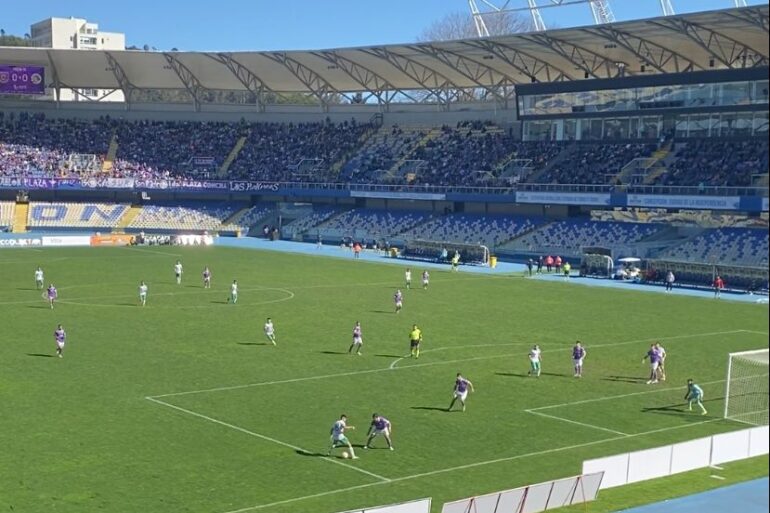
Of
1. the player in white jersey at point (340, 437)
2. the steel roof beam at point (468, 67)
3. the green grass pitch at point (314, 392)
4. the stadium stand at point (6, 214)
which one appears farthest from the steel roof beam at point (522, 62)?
the player in white jersey at point (340, 437)

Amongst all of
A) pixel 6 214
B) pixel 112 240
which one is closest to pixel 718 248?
pixel 112 240

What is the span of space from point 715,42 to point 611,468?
161ft

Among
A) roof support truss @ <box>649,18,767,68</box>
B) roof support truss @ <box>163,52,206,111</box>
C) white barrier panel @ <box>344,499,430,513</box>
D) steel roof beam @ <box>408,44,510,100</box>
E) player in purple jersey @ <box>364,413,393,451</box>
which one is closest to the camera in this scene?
white barrier panel @ <box>344,499,430,513</box>

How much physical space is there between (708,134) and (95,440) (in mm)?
51578

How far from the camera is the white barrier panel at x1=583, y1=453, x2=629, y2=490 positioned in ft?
63.5

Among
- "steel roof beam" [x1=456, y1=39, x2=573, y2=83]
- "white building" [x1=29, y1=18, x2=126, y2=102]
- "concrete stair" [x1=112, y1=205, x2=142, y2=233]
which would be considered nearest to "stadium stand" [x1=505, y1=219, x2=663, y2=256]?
"steel roof beam" [x1=456, y1=39, x2=573, y2=83]

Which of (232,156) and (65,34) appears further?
(65,34)

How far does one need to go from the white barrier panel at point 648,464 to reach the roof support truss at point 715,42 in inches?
1597

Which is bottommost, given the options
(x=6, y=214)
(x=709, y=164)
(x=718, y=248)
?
(x=718, y=248)

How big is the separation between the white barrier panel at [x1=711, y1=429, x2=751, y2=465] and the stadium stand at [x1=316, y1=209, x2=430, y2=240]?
60.5 m

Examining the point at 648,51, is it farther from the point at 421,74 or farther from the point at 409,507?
the point at 409,507

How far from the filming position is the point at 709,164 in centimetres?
6341

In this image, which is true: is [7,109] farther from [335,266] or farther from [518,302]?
[518,302]

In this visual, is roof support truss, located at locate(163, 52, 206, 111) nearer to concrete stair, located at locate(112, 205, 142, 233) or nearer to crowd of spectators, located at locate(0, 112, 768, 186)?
crowd of spectators, located at locate(0, 112, 768, 186)
